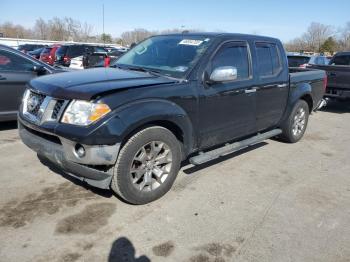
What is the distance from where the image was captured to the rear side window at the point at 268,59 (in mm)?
5332

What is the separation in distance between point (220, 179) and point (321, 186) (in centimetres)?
133

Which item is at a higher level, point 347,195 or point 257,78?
point 257,78

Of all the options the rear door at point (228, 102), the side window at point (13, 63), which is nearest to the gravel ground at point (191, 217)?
the rear door at point (228, 102)

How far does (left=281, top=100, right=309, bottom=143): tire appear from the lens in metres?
6.41

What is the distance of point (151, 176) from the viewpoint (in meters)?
3.96

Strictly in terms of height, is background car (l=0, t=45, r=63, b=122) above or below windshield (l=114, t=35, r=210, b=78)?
below

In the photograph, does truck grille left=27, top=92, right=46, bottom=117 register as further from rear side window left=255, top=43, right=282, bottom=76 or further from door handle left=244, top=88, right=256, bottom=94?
rear side window left=255, top=43, right=282, bottom=76

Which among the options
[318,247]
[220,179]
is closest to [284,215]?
[318,247]

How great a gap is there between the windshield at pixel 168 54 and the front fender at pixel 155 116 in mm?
532

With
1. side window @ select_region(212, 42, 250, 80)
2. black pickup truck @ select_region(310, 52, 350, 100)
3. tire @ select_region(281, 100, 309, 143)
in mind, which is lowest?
tire @ select_region(281, 100, 309, 143)

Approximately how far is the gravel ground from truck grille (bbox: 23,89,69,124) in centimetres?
90

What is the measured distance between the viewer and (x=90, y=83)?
3.69 metres

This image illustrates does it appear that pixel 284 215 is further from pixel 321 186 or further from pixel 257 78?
pixel 257 78

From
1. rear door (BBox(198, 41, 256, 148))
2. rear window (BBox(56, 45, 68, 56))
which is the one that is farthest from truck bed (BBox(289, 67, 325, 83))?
rear window (BBox(56, 45, 68, 56))
